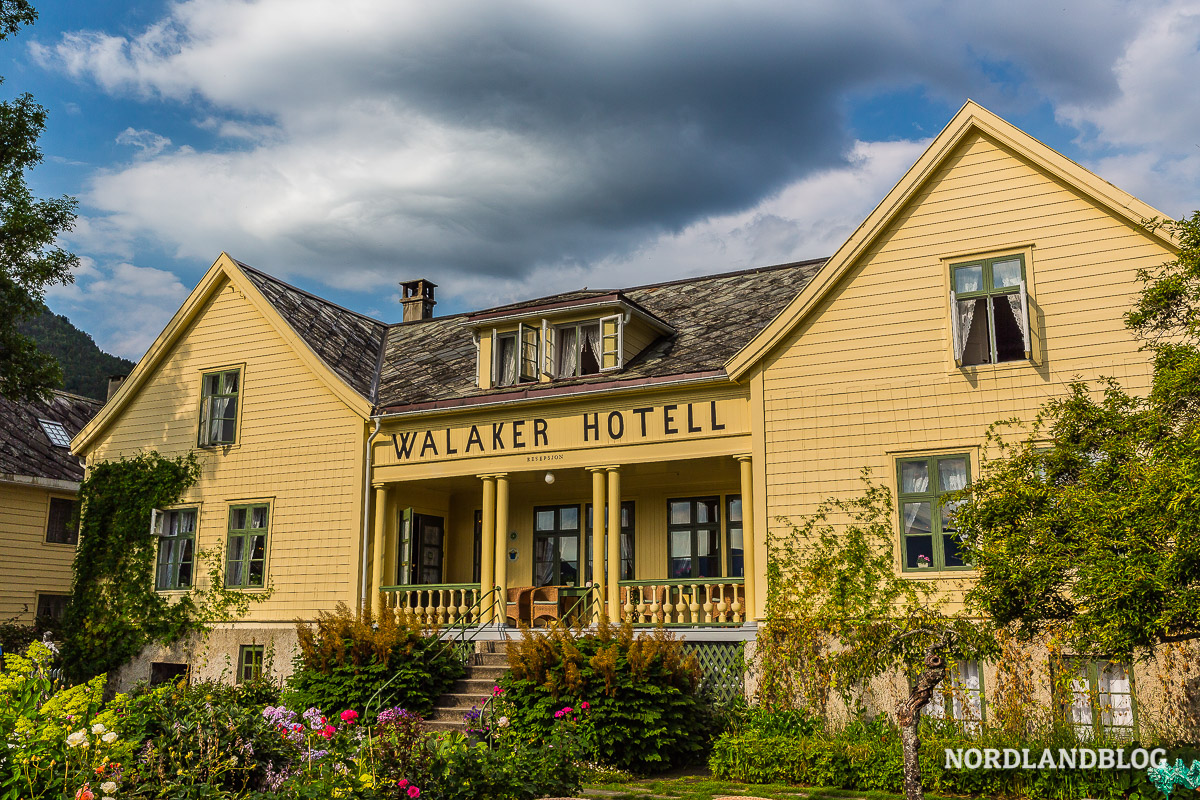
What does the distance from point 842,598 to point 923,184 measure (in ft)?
20.8

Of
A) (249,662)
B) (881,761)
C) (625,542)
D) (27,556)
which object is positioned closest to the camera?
(881,761)

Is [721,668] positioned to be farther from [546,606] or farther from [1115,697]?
[1115,697]

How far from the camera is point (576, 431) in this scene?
57.5 ft

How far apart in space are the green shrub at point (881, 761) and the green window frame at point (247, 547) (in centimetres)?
1079

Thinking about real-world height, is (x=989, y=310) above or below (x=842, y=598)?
above

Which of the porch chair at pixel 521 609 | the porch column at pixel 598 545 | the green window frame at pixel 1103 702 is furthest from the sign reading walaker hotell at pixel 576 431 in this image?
the green window frame at pixel 1103 702

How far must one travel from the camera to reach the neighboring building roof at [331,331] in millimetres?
20828

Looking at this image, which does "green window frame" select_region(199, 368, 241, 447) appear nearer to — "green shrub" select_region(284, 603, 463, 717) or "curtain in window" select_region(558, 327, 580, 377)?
"green shrub" select_region(284, 603, 463, 717)

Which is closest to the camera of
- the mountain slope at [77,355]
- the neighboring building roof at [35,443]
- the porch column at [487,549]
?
the porch column at [487,549]

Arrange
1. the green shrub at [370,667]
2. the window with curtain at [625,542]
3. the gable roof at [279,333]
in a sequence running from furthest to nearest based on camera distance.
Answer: the gable roof at [279,333] < the window with curtain at [625,542] < the green shrub at [370,667]

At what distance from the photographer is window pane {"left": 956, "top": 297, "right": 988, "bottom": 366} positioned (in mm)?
14414

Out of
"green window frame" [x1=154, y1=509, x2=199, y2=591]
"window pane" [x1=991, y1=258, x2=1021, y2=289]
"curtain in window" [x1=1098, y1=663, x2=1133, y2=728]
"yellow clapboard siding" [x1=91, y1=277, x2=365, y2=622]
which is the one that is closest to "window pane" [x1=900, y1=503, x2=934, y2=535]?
"curtain in window" [x1=1098, y1=663, x2=1133, y2=728]

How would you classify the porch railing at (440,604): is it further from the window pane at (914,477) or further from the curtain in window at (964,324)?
the curtain in window at (964,324)

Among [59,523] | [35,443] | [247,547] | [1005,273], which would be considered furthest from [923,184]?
[35,443]
